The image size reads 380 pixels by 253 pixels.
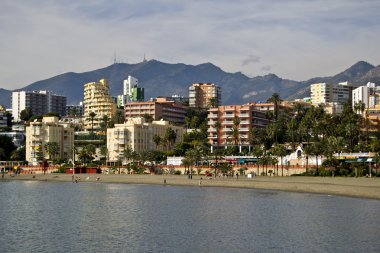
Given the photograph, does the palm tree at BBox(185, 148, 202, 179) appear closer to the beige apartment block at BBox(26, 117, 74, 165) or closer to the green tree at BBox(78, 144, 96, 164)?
the green tree at BBox(78, 144, 96, 164)

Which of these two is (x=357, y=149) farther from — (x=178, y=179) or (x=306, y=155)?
(x=178, y=179)

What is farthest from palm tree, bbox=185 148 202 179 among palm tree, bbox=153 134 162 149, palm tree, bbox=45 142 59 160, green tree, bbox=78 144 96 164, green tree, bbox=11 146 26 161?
green tree, bbox=11 146 26 161

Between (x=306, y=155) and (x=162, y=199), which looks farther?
(x=306, y=155)

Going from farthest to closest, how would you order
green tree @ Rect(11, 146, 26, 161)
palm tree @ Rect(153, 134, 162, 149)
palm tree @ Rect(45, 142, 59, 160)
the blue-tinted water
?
green tree @ Rect(11, 146, 26, 161)
palm tree @ Rect(45, 142, 59, 160)
palm tree @ Rect(153, 134, 162, 149)
the blue-tinted water

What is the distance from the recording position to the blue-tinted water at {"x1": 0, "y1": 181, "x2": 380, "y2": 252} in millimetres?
48719

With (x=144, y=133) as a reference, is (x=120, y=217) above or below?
below

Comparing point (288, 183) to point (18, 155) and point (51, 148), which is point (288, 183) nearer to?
point (51, 148)

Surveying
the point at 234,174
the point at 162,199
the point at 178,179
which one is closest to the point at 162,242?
the point at 162,199

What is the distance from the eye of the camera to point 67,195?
98.9 m

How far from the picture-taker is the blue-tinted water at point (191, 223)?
160ft

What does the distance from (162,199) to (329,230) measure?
37.2 metres

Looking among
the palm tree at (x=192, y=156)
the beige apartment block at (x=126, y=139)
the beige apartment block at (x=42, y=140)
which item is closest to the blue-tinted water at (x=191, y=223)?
the palm tree at (x=192, y=156)

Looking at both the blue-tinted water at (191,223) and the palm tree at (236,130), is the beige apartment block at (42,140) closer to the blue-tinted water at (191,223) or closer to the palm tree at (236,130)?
the palm tree at (236,130)

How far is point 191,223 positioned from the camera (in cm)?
6184
